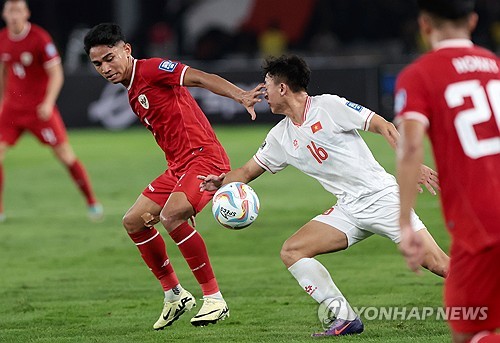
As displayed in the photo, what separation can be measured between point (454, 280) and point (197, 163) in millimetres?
3569

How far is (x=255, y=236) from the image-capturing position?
11.8m

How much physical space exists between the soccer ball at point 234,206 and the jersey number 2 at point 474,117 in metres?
2.86

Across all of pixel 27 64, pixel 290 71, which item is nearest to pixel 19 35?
pixel 27 64

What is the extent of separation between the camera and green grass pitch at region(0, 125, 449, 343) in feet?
23.5

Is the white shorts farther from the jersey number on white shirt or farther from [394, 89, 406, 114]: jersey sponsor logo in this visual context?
[394, 89, 406, 114]: jersey sponsor logo

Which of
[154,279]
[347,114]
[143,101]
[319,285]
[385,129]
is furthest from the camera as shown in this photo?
[154,279]

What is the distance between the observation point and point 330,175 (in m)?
7.08

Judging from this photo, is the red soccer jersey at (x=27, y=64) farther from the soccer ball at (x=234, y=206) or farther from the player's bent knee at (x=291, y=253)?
the player's bent knee at (x=291, y=253)

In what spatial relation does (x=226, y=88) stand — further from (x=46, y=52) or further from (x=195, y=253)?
(x=46, y=52)

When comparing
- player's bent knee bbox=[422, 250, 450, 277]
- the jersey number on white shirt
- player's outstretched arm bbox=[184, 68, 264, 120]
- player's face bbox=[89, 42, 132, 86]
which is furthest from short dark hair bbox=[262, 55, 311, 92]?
player's bent knee bbox=[422, 250, 450, 277]

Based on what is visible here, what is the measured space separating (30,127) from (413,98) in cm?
983

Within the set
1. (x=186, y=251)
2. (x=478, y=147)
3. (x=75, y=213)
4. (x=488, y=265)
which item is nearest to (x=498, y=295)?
(x=488, y=265)

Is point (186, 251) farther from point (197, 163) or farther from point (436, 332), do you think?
point (436, 332)

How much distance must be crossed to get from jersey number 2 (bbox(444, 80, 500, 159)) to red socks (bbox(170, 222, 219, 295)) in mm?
3490
